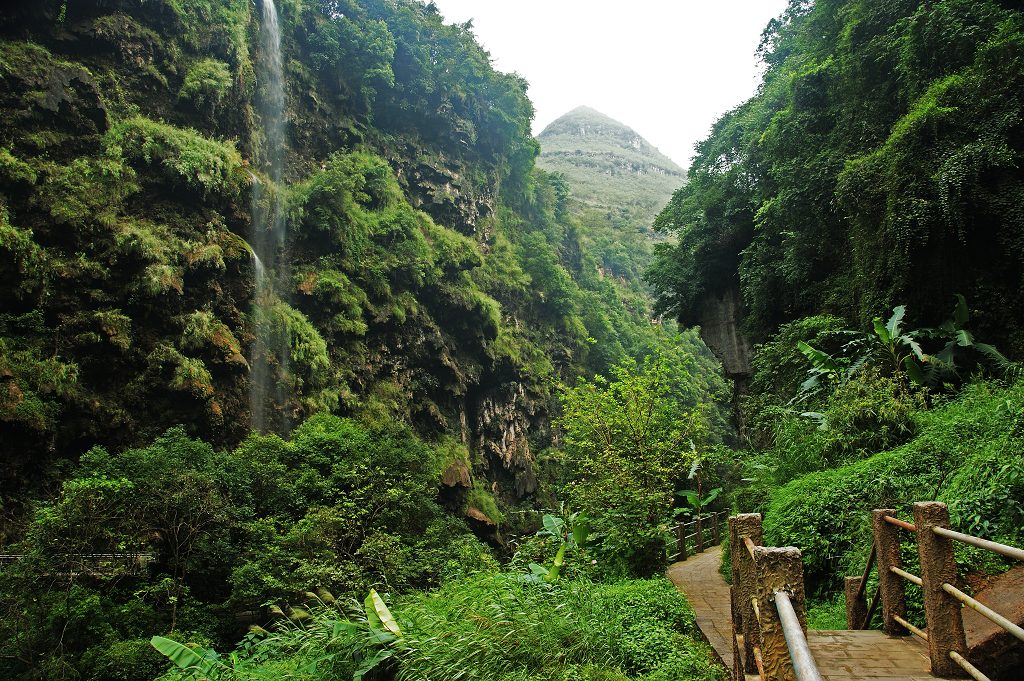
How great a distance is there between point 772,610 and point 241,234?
60.6ft

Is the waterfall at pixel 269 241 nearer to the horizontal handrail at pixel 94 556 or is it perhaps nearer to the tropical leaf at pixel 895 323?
the horizontal handrail at pixel 94 556

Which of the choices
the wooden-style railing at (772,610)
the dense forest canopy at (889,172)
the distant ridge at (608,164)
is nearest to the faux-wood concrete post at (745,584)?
the wooden-style railing at (772,610)

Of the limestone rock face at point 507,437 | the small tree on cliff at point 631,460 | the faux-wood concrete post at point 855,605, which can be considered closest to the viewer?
the faux-wood concrete post at point 855,605

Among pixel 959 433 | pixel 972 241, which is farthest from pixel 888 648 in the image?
pixel 972 241

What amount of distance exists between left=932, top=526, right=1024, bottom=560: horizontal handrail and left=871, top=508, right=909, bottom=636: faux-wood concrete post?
0.84 meters

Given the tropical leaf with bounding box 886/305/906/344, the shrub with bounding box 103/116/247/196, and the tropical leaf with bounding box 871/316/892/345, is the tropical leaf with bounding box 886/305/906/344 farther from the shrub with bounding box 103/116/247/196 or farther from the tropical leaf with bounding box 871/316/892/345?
the shrub with bounding box 103/116/247/196

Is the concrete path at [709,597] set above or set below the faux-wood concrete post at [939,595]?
below

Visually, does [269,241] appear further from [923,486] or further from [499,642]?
[923,486]

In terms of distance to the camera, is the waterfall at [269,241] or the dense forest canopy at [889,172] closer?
the dense forest canopy at [889,172]

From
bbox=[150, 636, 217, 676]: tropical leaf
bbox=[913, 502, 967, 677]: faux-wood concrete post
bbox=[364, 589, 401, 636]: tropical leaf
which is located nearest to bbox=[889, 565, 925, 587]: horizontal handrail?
bbox=[913, 502, 967, 677]: faux-wood concrete post

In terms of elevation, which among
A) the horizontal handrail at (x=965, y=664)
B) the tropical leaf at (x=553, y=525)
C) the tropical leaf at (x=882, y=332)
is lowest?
the tropical leaf at (x=553, y=525)

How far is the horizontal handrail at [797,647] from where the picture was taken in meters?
1.38

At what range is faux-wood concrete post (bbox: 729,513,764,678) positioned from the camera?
3.14 metres

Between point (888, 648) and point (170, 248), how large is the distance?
16.6 m
